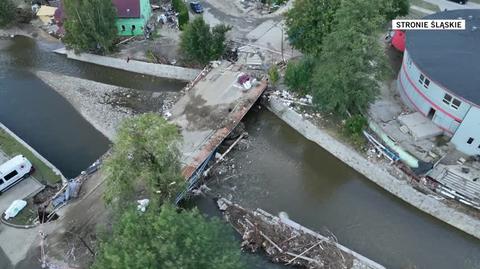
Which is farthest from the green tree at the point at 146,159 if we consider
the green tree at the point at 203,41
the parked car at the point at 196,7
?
the parked car at the point at 196,7

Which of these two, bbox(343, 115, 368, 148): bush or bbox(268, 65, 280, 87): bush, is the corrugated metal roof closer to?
bbox(343, 115, 368, 148): bush

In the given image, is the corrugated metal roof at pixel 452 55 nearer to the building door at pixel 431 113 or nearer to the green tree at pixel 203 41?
the building door at pixel 431 113

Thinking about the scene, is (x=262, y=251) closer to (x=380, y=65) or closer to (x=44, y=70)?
(x=380, y=65)

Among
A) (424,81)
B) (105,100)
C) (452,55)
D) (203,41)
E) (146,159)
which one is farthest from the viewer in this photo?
(105,100)

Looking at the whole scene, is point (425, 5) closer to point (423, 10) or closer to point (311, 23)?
point (423, 10)

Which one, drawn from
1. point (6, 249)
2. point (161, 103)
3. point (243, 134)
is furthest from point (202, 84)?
point (6, 249)

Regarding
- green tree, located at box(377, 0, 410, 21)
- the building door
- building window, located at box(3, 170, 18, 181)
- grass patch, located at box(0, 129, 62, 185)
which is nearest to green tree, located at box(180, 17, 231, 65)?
grass patch, located at box(0, 129, 62, 185)

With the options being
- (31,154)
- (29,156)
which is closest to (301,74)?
(31,154)
